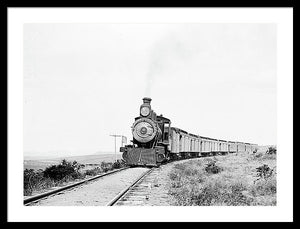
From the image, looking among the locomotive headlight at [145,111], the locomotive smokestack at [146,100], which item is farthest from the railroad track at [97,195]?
the locomotive smokestack at [146,100]

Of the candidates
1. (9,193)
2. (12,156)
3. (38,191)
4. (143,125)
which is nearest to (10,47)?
(12,156)

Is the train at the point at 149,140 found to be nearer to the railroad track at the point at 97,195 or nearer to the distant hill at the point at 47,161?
the distant hill at the point at 47,161

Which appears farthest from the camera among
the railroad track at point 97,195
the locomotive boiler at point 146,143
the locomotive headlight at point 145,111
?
the locomotive headlight at point 145,111

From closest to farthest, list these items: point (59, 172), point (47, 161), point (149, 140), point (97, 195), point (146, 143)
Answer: point (97, 195) → point (59, 172) → point (149, 140) → point (146, 143) → point (47, 161)

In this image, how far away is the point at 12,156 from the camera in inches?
375

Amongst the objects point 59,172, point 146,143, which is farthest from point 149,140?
point 59,172

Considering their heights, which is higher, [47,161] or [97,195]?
[97,195]

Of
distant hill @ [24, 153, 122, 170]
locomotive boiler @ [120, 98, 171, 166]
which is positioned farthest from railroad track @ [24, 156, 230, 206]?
locomotive boiler @ [120, 98, 171, 166]

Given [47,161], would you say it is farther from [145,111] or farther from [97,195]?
[97,195]

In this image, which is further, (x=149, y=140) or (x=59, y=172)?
(x=149, y=140)

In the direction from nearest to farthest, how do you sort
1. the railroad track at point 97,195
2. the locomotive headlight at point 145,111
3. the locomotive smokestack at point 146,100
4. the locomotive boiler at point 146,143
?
the railroad track at point 97,195, the locomotive boiler at point 146,143, the locomotive smokestack at point 146,100, the locomotive headlight at point 145,111

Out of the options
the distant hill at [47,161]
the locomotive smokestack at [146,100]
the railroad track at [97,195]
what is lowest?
the distant hill at [47,161]

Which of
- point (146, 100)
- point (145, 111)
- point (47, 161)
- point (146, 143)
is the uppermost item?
point (146, 100)

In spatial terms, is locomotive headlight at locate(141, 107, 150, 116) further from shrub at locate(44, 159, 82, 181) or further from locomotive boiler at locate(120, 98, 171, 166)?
shrub at locate(44, 159, 82, 181)
